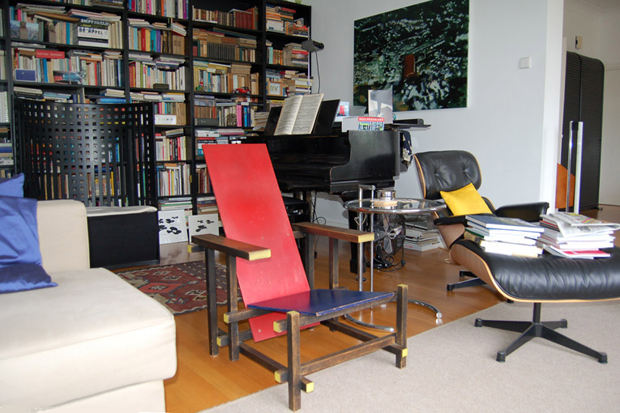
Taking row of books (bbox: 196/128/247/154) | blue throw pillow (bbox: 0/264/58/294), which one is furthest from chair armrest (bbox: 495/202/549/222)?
row of books (bbox: 196/128/247/154)

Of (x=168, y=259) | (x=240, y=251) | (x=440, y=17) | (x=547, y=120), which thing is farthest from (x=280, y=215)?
(x=440, y=17)

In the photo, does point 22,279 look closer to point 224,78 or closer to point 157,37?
point 157,37

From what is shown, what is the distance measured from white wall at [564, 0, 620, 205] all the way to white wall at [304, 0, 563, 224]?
3.23 metres

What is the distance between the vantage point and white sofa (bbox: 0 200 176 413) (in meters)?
1.26

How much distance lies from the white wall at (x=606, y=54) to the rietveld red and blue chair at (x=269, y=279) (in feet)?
19.4

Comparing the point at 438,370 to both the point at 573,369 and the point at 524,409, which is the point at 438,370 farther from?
the point at 573,369

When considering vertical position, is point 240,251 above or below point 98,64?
below

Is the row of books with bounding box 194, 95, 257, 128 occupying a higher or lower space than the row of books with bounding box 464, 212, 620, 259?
higher

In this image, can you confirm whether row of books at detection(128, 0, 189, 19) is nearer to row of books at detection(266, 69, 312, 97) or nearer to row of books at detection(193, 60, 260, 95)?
row of books at detection(193, 60, 260, 95)

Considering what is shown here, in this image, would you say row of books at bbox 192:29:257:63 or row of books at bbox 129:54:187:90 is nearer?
row of books at bbox 129:54:187:90

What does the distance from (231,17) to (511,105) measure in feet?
9.90

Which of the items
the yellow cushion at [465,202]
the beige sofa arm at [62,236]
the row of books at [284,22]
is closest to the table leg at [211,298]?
the beige sofa arm at [62,236]

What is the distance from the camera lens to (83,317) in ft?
4.72

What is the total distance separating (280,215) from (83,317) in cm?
110
